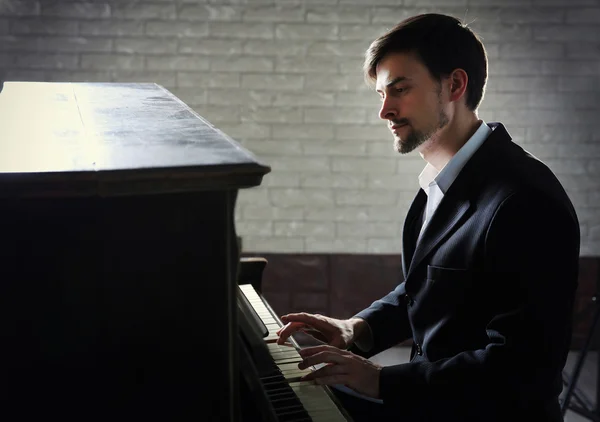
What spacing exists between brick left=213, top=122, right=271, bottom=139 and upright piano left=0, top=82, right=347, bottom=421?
8.97 feet

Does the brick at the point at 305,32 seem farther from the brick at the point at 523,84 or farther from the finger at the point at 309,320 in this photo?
the finger at the point at 309,320

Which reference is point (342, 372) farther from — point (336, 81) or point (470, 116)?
point (336, 81)

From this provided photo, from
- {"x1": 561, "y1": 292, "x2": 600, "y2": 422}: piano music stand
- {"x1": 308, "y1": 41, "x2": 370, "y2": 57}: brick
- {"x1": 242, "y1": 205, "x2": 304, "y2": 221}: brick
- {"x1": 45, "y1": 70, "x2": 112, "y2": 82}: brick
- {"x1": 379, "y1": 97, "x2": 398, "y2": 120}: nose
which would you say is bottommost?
{"x1": 561, "y1": 292, "x2": 600, "y2": 422}: piano music stand

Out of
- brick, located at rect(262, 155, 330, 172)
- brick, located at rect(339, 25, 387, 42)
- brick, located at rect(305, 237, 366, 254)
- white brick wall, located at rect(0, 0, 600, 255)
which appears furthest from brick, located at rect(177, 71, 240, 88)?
brick, located at rect(305, 237, 366, 254)

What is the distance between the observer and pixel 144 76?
347cm

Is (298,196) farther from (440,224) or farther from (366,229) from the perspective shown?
(440,224)

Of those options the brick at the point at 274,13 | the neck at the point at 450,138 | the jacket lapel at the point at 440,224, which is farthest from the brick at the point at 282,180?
the jacket lapel at the point at 440,224

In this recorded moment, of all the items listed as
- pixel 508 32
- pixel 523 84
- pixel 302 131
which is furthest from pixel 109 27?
pixel 523 84

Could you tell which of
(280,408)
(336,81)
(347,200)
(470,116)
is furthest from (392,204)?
(280,408)

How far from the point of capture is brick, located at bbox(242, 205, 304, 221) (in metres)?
3.59

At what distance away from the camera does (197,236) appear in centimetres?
73

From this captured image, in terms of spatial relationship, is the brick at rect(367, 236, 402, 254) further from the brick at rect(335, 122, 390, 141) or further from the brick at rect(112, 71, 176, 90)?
the brick at rect(112, 71, 176, 90)

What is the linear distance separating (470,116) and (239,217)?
2.10m

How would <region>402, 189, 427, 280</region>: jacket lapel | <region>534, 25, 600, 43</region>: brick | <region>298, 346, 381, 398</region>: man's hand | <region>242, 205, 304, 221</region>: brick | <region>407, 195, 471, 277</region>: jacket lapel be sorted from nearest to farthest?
1. <region>298, 346, 381, 398</region>: man's hand
2. <region>407, 195, 471, 277</region>: jacket lapel
3. <region>402, 189, 427, 280</region>: jacket lapel
4. <region>534, 25, 600, 43</region>: brick
5. <region>242, 205, 304, 221</region>: brick
